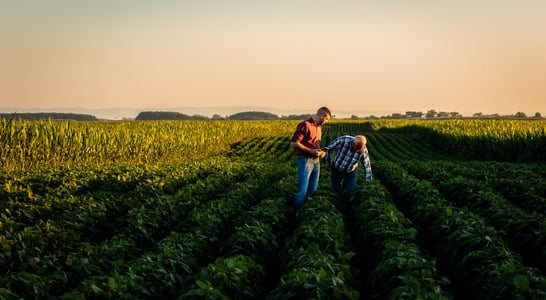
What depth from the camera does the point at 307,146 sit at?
916 centimetres

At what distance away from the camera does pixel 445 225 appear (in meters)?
6.63

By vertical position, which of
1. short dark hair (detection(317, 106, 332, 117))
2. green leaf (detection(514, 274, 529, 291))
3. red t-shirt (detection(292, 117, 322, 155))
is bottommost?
green leaf (detection(514, 274, 529, 291))

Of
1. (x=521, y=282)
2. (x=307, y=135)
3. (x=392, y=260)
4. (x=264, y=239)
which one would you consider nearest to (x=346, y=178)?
(x=307, y=135)

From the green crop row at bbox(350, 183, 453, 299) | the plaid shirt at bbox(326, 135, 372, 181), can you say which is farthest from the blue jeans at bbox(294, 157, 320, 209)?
the green crop row at bbox(350, 183, 453, 299)

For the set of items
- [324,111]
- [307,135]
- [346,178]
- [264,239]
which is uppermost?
[324,111]

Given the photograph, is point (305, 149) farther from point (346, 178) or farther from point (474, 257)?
point (474, 257)

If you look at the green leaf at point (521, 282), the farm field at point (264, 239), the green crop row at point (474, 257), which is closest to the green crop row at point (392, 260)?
the farm field at point (264, 239)

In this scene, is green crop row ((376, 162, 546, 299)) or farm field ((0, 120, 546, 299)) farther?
farm field ((0, 120, 546, 299))

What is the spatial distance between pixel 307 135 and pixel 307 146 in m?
0.28

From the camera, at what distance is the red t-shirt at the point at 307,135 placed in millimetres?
8922

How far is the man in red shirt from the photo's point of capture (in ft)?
29.0

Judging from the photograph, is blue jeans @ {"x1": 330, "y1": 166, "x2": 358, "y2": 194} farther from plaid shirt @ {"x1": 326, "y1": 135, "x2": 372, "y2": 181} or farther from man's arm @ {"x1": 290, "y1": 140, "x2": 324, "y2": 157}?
man's arm @ {"x1": 290, "y1": 140, "x2": 324, "y2": 157}

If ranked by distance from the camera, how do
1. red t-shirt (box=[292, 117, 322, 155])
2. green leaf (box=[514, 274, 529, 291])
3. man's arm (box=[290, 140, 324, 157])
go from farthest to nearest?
red t-shirt (box=[292, 117, 322, 155]) < man's arm (box=[290, 140, 324, 157]) < green leaf (box=[514, 274, 529, 291])

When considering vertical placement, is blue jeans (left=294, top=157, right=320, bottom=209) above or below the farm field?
above
